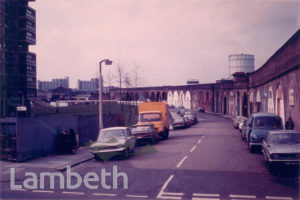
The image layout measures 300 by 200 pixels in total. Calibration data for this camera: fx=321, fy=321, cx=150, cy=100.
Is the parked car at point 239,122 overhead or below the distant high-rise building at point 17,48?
below

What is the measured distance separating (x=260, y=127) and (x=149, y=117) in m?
11.0

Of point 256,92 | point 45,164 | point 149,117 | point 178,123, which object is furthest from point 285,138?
point 256,92

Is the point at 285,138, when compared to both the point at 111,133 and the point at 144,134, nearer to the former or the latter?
the point at 111,133

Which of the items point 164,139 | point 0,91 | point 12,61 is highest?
point 12,61

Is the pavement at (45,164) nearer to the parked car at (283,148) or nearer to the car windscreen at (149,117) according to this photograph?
the parked car at (283,148)

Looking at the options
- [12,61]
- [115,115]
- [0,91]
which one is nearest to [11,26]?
[12,61]

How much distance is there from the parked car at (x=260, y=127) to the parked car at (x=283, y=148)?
3449mm

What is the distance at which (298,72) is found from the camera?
22.7 m

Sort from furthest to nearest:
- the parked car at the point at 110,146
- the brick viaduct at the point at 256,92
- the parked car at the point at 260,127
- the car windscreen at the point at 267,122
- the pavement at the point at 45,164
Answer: the brick viaduct at the point at 256,92, the car windscreen at the point at 267,122, the parked car at the point at 260,127, the parked car at the point at 110,146, the pavement at the point at 45,164

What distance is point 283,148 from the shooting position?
12.7m

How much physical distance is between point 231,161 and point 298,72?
11.3m

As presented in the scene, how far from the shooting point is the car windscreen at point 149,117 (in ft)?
89.8

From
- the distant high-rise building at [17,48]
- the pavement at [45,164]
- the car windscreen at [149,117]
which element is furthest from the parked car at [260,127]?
the distant high-rise building at [17,48]

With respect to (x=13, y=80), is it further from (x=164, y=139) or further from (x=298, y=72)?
(x=298, y=72)
